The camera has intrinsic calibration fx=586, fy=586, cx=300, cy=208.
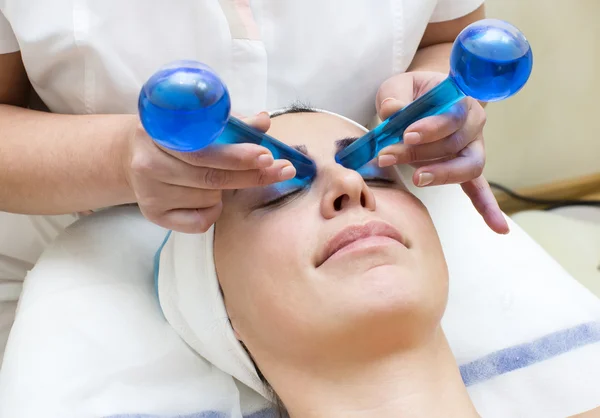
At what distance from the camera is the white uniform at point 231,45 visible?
0.82 m

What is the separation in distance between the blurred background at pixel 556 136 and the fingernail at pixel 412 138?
94 centimetres

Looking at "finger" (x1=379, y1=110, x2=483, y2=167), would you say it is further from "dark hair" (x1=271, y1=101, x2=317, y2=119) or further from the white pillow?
the white pillow

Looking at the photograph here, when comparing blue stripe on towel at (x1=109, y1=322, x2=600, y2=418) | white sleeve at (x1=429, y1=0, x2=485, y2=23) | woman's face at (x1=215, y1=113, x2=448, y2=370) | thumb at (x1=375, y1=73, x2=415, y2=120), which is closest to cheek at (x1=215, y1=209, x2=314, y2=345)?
woman's face at (x1=215, y1=113, x2=448, y2=370)

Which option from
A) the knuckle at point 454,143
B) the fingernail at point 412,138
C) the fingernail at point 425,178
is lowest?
the fingernail at point 425,178

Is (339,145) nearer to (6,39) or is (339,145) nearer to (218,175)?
(218,175)

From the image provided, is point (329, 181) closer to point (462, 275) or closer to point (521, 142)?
point (462, 275)

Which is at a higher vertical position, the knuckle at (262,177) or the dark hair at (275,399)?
the knuckle at (262,177)

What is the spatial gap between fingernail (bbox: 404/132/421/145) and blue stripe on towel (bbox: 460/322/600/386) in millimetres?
441

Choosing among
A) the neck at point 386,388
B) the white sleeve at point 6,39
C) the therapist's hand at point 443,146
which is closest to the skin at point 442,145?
the therapist's hand at point 443,146

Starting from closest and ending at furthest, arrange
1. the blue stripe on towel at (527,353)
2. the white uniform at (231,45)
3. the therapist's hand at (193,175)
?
the therapist's hand at (193,175)
the white uniform at (231,45)
the blue stripe on towel at (527,353)

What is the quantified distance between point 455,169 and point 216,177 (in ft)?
1.01

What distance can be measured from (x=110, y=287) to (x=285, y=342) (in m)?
0.34

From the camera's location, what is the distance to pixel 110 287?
91 centimetres

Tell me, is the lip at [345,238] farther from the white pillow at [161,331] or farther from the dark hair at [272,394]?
the white pillow at [161,331]
